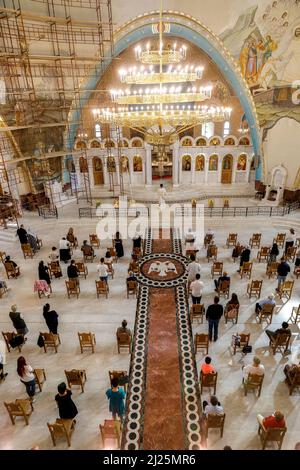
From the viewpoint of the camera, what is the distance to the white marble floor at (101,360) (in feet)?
18.9

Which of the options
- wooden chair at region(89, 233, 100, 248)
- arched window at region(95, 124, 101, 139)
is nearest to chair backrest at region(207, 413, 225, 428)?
wooden chair at region(89, 233, 100, 248)

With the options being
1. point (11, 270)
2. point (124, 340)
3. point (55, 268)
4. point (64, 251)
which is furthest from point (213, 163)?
point (124, 340)

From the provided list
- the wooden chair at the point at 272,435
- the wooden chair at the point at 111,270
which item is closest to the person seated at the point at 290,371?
the wooden chair at the point at 272,435

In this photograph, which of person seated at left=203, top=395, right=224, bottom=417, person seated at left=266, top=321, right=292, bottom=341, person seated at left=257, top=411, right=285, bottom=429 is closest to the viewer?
person seated at left=257, top=411, right=285, bottom=429

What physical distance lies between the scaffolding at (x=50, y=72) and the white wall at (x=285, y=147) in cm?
1019

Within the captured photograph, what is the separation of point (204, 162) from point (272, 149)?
4.36 meters

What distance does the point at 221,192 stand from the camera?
20.1m

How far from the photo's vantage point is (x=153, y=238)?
551 inches

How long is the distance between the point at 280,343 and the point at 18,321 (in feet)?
21.0

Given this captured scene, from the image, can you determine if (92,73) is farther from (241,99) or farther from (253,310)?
(253,310)

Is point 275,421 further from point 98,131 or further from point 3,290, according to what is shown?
point 98,131

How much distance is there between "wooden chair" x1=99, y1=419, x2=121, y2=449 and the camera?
17.4 ft

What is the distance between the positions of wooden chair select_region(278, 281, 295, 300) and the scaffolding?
11.6 metres

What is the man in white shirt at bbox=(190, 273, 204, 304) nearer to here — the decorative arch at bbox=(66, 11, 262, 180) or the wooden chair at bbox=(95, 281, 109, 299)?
the wooden chair at bbox=(95, 281, 109, 299)
